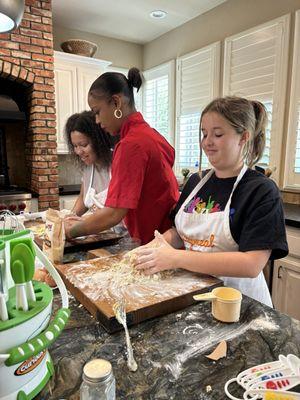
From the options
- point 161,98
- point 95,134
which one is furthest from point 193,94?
point 95,134

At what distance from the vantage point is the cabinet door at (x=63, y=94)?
296 cm

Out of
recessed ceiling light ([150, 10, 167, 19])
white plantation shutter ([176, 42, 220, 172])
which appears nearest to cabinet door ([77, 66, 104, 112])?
recessed ceiling light ([150, 10, 167, 19])

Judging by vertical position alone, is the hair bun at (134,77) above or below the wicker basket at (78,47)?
below

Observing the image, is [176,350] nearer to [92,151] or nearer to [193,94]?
[92,151]

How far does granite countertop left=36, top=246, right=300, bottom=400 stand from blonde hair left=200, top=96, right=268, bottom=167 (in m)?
0.53

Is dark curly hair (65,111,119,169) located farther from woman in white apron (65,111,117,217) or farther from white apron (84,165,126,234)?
white apron (84,165,126,234)

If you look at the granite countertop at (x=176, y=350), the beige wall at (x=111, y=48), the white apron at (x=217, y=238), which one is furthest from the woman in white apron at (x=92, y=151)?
the beige wall at (x=111, y=48)

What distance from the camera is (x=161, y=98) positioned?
3584 mm

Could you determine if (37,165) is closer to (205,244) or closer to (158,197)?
(158,197)

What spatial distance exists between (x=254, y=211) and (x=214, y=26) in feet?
8.36

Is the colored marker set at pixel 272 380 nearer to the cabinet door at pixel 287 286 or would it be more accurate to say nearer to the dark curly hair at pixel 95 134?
the dark curly hair at pixel 95 134

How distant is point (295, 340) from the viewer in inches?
24.1

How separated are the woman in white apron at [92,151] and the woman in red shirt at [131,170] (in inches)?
12.6

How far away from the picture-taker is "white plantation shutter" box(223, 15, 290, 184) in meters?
2.26
